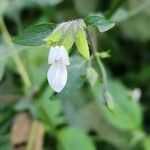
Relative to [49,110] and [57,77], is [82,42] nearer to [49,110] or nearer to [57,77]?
[57,77]

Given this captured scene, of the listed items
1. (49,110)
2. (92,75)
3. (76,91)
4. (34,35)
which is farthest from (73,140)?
(34,35)

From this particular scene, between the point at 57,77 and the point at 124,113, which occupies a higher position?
the point at 57,77

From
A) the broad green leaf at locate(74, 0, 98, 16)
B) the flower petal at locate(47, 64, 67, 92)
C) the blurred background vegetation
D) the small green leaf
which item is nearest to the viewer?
the flower petal at locate(47, 64, 67, 92)

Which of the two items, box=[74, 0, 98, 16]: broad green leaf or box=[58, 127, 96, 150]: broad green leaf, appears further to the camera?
box=[74, 0, 98, 16]: broad green leaf

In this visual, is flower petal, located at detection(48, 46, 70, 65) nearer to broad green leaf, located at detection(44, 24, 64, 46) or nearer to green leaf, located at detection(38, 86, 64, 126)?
broad green leaf, located at detection(44, 24, 64, 46)

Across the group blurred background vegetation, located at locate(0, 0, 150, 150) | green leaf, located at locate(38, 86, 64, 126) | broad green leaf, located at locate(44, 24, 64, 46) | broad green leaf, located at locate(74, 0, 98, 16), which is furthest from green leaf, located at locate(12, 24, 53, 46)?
broad green leaf, located at locate(74, 0, 98, 16)

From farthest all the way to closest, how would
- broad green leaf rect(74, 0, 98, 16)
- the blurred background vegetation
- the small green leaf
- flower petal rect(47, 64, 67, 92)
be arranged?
broad green leaf rect(74, 0, 98, 16) < the blurred background vegetation < the small green leaf < flower petal rect(47, 64, 67, 92)
